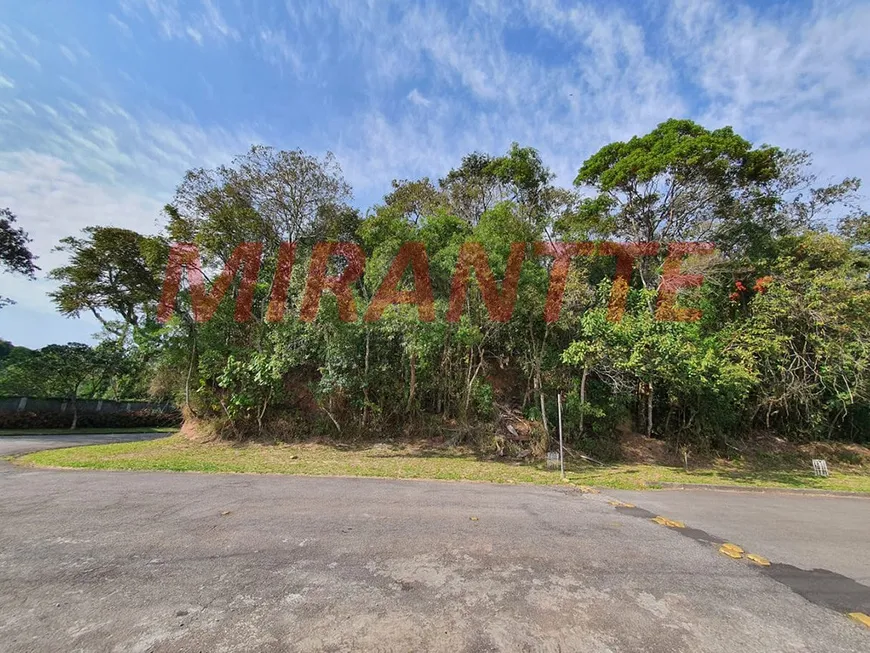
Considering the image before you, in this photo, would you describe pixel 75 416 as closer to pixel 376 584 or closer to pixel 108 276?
pixel 108 276

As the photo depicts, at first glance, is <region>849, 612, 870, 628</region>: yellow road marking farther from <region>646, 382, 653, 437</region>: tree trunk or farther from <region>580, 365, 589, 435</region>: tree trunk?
<region>646, 382, 653, 437</region>: tree trunk

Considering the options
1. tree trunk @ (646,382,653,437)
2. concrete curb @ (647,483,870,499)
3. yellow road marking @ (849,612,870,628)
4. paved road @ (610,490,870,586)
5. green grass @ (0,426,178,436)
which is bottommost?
green grass @ (0,426,178,436)

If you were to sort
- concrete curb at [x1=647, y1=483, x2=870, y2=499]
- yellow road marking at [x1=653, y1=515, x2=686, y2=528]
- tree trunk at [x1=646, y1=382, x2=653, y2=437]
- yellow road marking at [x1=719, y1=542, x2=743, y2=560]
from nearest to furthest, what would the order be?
1. yellow road marking at [x1=719, y1=542, x2=743, y2=560]
2. yellow road marking at [x1=653, y1=515, x2=686, y2=528]
3. concrete curb at [x1=647, y1=483, x2=870, y2=499]
4. tree trunk at [x1=646, y1=382, x2=653, y2=437]

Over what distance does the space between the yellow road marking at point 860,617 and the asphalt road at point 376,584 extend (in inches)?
3.2

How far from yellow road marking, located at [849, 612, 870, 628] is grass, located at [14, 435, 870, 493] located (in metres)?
5.29

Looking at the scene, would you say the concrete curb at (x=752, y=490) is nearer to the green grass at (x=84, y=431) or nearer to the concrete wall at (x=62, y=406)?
the green grass at (x=84, y=431)

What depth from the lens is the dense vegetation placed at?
1083cm

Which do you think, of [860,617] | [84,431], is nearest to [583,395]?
[860,617]

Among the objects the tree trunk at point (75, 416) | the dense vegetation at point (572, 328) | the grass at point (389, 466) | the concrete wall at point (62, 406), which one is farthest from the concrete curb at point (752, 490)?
the concrete wall at point (62, 406)

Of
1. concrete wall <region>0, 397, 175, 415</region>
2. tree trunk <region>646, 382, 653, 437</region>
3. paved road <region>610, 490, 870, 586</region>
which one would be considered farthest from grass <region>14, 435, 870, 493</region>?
concrete wall <region>0, 397, 175, 415</region>

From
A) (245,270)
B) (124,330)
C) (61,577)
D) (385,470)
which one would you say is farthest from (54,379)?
(61,577)

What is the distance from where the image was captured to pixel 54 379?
17.8 m

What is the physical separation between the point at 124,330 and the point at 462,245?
61.6ft

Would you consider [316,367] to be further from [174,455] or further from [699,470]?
[699,470]
